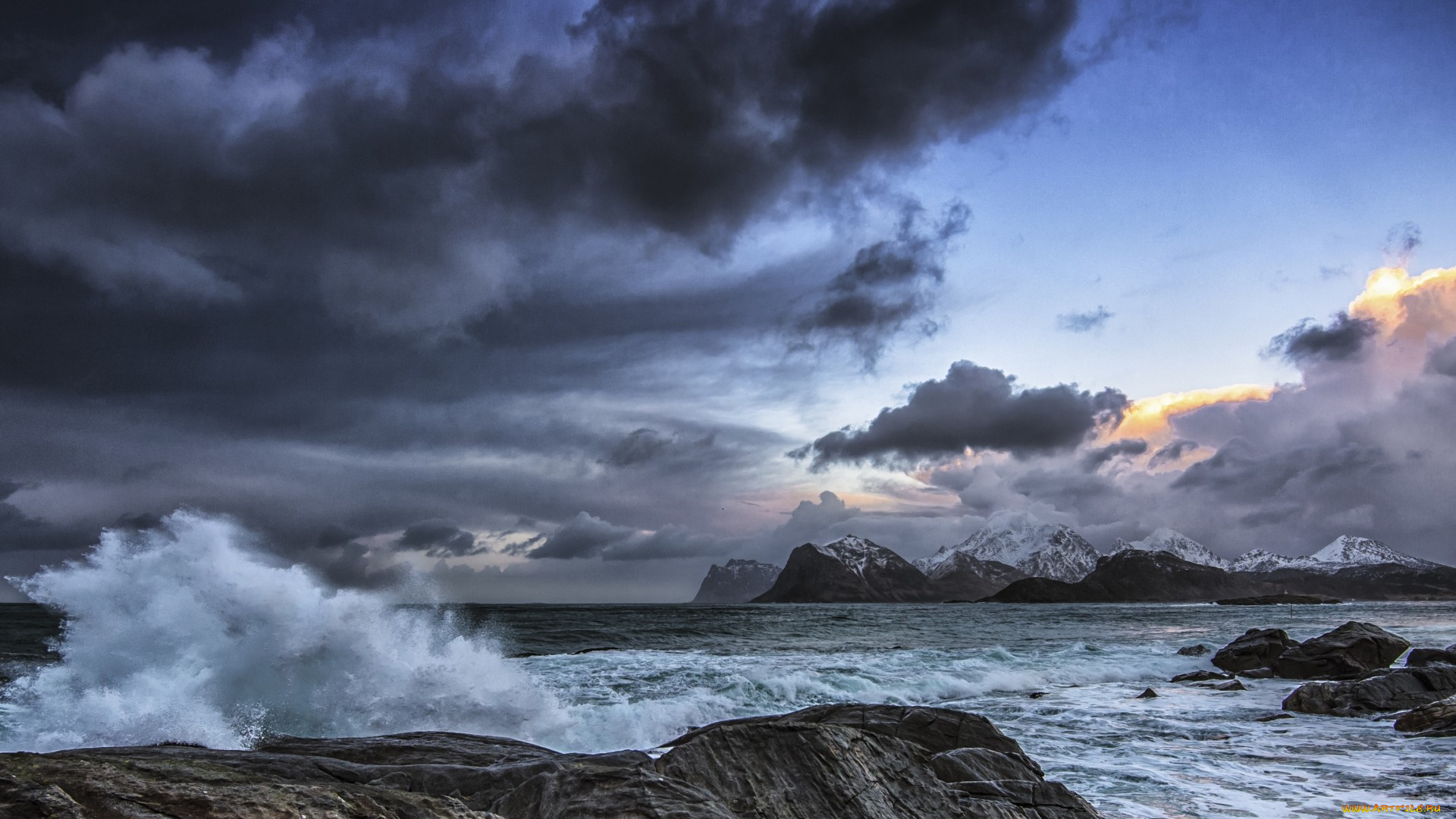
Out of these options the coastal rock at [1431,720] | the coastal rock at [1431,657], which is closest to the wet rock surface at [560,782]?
the coastal rock at [1431,720]

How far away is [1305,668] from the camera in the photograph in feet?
86.1

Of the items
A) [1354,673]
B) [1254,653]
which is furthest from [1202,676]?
[1254,653]

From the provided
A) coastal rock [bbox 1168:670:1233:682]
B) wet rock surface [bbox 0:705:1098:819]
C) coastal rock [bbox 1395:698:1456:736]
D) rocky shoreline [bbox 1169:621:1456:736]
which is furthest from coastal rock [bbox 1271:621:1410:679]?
wet rock surface [bbox 0:705:1098:819]

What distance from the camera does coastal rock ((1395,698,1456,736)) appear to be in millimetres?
14398

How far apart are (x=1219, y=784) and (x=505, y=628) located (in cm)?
5045

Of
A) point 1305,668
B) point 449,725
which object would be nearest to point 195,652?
point 449,725

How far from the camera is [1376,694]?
18.1 metres

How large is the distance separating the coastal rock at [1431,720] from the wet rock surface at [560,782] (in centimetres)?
950

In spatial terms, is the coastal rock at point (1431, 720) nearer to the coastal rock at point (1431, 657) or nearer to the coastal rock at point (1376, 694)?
the coastal rock at point (1376, 694)

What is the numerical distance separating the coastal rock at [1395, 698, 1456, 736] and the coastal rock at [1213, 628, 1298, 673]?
14.3 m

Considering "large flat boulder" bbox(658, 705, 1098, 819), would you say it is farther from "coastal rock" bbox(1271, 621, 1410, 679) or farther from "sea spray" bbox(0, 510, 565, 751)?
"coastal rock" bbox(1271, 621, 1410, 679)

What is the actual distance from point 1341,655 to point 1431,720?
565 inches

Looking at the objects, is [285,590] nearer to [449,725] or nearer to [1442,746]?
[449,725]

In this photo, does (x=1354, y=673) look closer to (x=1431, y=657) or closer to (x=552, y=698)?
(x=1431, y=657)
